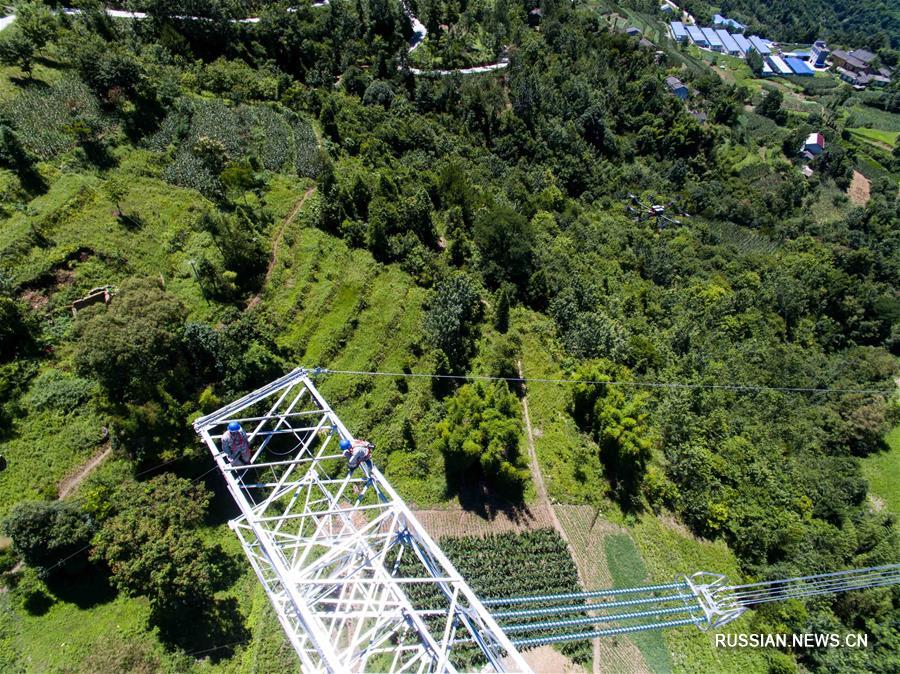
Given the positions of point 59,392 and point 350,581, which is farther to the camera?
point 59,392

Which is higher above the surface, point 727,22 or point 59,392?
point 727,22

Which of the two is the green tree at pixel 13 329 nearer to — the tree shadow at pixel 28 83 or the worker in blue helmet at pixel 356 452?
the worker in blue helmet at pixel 356 452

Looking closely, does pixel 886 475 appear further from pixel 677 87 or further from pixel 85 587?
pixel 677 87

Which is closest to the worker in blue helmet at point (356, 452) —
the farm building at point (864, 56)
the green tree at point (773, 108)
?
the green tree at point (773, 108)

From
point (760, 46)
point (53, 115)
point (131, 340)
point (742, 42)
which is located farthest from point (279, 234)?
point (760, 46)

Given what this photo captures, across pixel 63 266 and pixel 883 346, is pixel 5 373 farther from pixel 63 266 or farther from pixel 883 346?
pixel 883 346

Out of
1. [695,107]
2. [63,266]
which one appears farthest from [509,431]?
[695,107]

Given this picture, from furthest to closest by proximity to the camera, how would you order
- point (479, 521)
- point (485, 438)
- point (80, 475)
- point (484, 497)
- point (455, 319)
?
point (455, 319) < point (484, 497) < point (485, 438) < point (479, 521) < point (80, 475)
